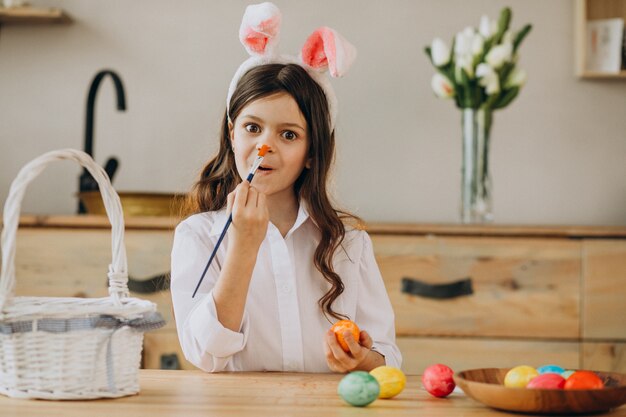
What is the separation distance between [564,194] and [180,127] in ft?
4.27

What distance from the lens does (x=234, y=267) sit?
136 cm

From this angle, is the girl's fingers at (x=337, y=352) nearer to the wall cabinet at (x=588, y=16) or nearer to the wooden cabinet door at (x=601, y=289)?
the wooden cabinet door at (x=601, y=289)

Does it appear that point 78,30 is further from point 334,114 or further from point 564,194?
point 564,194

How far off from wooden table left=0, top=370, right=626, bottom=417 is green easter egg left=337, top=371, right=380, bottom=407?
0.01 meters

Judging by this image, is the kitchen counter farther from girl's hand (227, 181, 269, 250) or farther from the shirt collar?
girl's hand (227, 181, 269, 250)

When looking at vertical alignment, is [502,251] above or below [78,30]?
below

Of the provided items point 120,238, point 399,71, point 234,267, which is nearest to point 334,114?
point 234,267

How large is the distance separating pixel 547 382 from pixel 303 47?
90cm

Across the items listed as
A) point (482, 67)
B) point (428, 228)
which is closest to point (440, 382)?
point (428, 228)

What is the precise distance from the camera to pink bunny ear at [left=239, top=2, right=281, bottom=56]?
62.0 inches

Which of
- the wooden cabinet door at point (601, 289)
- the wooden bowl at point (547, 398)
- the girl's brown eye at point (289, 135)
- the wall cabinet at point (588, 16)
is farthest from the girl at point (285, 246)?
the wall cabinet at point (588, 16)

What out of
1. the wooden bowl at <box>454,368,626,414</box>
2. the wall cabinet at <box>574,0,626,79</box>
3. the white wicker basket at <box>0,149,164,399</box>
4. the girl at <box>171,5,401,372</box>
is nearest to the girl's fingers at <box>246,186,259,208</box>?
the girl at <box>171,5,401,372</box>

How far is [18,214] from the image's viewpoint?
99 cm

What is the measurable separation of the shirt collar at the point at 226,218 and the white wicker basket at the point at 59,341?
1.83 ft
